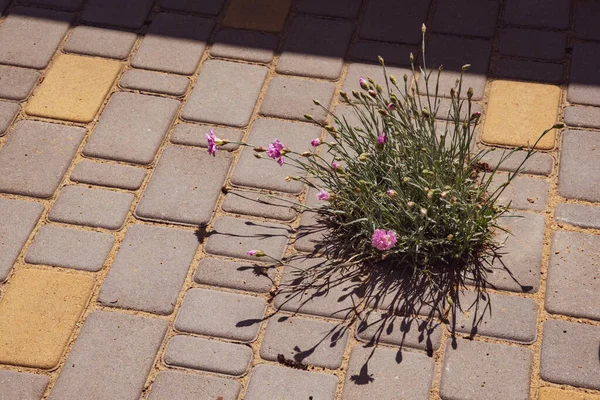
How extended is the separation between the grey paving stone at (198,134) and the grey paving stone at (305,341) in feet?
3.21

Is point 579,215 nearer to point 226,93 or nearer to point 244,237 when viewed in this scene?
point 244,237

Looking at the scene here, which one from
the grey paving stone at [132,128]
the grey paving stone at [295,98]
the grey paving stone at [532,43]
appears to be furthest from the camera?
the grey paving stone at [532,43]

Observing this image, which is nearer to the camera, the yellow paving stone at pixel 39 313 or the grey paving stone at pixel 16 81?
the yellow paving stone at pixel 39 313

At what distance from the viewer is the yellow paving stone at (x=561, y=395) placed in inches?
118

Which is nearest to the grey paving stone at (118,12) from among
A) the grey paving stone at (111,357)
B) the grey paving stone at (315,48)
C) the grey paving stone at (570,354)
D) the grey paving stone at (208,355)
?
the grey paving stone at (315,48)

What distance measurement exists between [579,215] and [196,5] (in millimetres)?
2225

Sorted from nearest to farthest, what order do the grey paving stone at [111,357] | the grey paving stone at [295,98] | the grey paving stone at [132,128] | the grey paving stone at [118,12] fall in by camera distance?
the grey paving stone at [111,357] < the grey paving stone at [132,128] < the grey paving stone at [295,98] < the grey paving stone at [118,12]

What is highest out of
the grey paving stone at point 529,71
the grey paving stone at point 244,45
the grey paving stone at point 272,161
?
the grey paving stone at point 529,71

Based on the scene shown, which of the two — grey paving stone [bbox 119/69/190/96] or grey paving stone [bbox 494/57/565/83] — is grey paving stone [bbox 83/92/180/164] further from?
grey paving stone [bbox 494/57/565/83]

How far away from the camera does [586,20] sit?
14.0 ft

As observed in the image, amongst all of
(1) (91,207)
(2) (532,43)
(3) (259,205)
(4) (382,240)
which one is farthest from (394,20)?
(1) (91,207)

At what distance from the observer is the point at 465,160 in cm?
368

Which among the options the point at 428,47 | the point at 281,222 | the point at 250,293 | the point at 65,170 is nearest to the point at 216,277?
the point at 250,293

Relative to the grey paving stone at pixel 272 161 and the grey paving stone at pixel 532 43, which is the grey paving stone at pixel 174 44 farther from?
the grey paving stone at pixel 532 43
